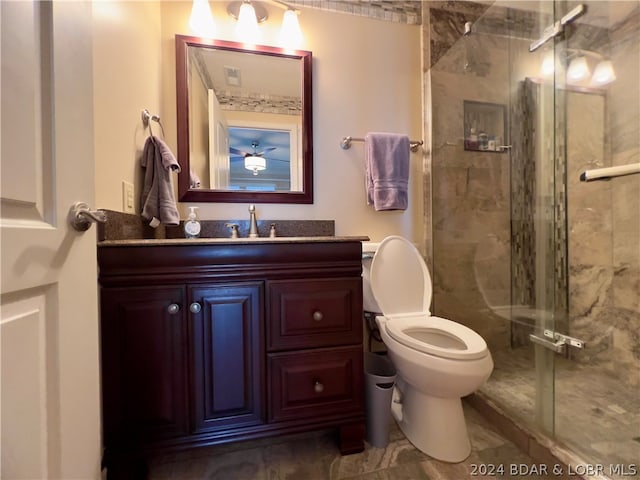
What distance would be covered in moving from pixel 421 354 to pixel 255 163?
1.21 m

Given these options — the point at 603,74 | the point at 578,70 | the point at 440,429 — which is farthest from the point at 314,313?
the point at 603,74

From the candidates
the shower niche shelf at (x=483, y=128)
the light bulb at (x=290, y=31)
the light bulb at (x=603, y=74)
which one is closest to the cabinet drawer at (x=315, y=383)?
the shower niche shelf at (x=483, y=128)

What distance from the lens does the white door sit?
0.43m

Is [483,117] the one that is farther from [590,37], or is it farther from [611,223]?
[611,223]

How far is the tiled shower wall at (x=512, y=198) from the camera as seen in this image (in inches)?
60.2

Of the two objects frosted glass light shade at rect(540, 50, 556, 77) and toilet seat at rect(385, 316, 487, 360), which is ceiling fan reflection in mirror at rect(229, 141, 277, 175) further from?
frosted glass light shade at rect(540, 50, 556, 77)

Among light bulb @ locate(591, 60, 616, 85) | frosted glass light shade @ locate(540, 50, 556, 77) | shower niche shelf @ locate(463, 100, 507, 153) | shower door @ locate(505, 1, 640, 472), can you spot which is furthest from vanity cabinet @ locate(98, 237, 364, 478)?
light bulb @ locate(591, 60, 616, 85)

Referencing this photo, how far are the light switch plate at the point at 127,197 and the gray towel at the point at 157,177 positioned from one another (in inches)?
2.5

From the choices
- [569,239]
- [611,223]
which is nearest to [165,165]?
[569,239]

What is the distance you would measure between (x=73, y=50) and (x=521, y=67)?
1.99 m

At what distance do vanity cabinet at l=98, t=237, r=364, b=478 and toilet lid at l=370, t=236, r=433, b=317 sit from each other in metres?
0.33

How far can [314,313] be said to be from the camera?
1074 millimetres

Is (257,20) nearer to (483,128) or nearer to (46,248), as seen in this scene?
(483,128)

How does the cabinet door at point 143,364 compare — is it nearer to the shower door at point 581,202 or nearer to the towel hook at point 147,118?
the towel hook at point 147,118
